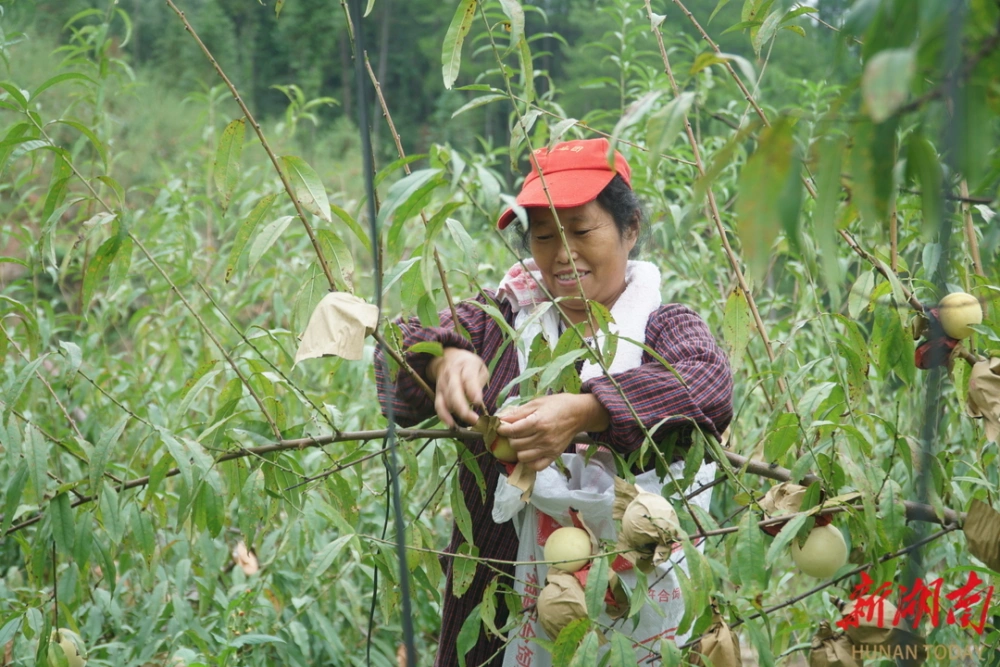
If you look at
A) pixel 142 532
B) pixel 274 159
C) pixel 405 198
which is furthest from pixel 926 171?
pixel 142 532

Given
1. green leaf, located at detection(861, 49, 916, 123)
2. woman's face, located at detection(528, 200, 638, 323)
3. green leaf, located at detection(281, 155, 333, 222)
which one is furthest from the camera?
woman's face, located at detection(528, 200, 638, 323)

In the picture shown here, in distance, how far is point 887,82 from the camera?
35 centimetres

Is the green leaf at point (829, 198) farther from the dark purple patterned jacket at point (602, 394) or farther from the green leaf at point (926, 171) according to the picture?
the dark purple patterned jacket at point (602, 394)

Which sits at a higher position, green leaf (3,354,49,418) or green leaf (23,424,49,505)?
green leaf (3,354,49,418)

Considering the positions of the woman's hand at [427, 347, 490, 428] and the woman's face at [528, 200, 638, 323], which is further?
the woman's face at [528, 200, 638, 323]

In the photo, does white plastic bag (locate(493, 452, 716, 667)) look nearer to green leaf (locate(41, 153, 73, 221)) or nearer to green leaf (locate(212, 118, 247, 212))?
green leaf (locate(212, 118, 247, 212))

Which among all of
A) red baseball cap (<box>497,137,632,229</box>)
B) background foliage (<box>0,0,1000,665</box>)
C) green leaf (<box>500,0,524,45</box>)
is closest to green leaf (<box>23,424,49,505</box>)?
background foliage (<box>0,0,1000,665</box>)

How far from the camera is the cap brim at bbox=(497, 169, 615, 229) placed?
1.01 metres

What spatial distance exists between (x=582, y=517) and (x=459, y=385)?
0.20 m

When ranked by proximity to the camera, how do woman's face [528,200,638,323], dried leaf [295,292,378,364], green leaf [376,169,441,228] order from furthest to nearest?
1. woman's face [528,200,638,323]
2. dried leaf [295,292,378,364]
3. green leaf [376,169,441,228]

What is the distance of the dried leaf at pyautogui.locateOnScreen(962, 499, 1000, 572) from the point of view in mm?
750

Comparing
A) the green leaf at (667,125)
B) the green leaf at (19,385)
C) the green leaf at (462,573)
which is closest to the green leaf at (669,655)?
the green leaf at (462,573)

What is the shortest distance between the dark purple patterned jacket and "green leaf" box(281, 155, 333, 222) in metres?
0.15

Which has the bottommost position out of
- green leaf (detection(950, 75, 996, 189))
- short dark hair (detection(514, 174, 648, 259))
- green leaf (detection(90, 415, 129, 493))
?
green leaf (detection(90, 415, 129, 493))
